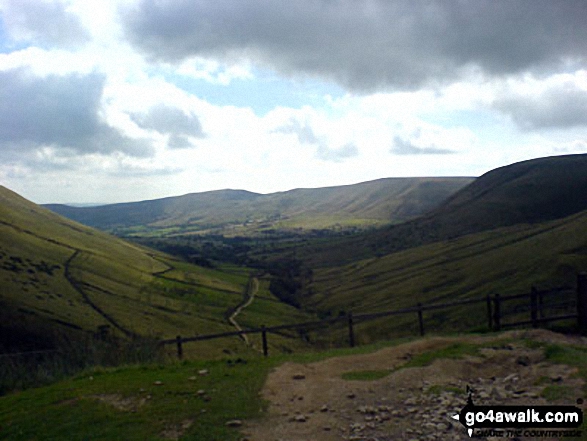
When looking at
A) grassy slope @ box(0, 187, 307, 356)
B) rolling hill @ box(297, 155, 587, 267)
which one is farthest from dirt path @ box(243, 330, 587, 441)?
rolling hill @ box(297, 155, 587, 267)

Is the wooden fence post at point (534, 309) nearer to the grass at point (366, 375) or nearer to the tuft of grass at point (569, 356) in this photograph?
the tuft of grass at point (569, 356)

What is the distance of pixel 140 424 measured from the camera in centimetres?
1010

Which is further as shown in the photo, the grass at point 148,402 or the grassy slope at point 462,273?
the grassy slope at point 462,273

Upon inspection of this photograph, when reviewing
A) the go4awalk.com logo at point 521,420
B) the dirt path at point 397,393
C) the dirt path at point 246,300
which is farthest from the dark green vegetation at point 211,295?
the dirt path at point 246,300

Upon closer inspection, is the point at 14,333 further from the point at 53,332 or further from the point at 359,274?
the point at 359,274

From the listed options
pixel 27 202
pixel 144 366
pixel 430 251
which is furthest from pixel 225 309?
pixel 27 202

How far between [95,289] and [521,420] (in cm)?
7372

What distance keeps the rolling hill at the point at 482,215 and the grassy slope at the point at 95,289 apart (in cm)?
4485

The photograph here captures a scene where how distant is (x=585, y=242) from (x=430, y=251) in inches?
1452

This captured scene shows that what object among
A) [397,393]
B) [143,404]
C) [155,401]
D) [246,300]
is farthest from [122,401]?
[246,300]

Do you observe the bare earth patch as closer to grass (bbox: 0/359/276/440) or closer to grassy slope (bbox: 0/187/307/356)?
grass (bbox: 0/359/276/440)

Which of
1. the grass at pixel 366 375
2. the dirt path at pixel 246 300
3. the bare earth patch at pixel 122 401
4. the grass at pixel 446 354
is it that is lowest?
the dirt path at pixel 246 300

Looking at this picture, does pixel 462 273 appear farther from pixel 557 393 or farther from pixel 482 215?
pixel 482 215

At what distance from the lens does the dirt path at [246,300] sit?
2667 inches
